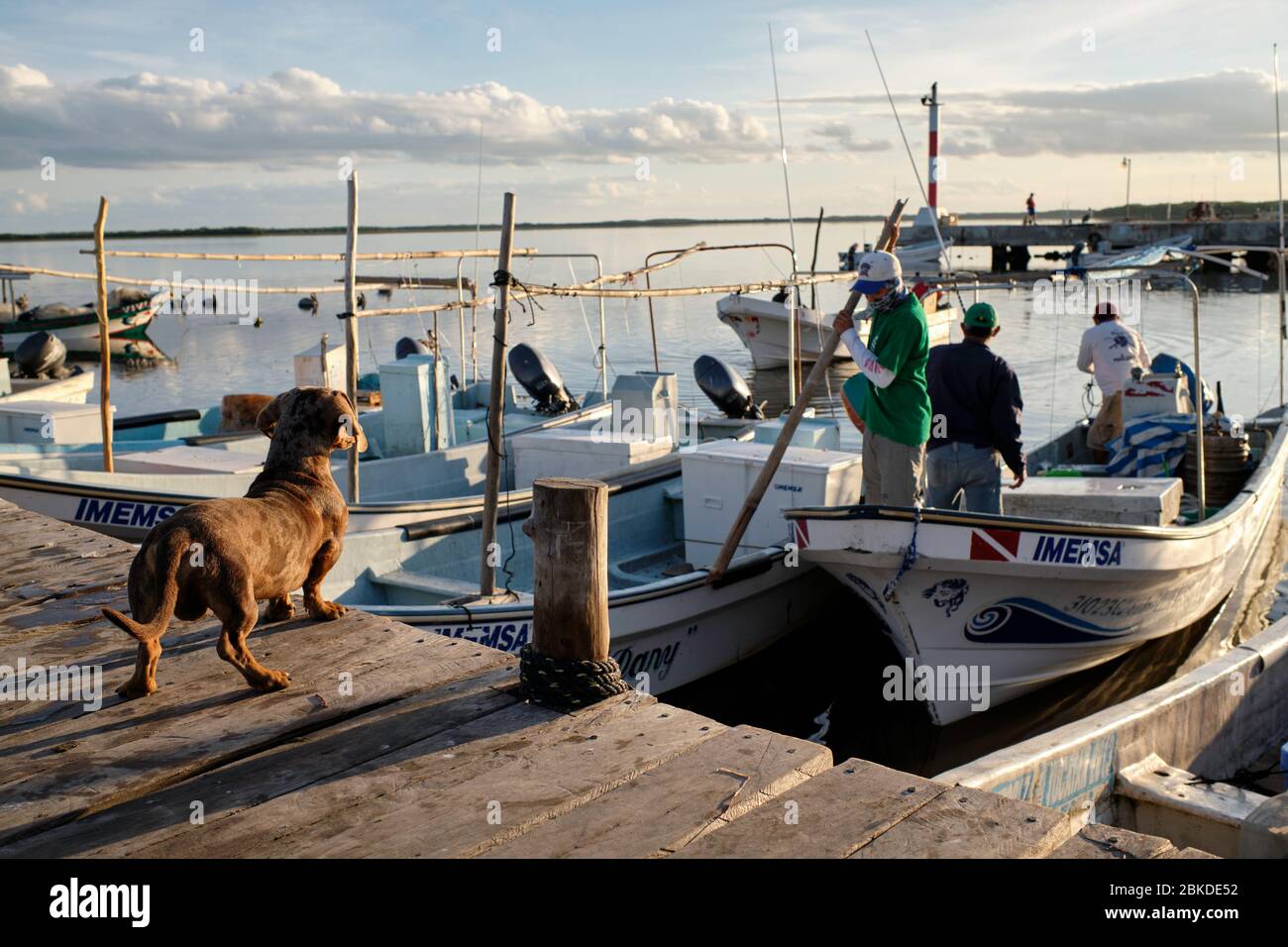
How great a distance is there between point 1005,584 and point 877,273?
8.78 feet

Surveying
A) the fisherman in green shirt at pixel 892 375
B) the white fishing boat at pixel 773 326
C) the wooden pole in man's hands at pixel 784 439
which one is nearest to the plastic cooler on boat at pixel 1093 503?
the fisherman in green shirt at pixel 892 375

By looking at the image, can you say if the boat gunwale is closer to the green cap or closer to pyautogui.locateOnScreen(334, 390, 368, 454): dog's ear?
the green cap

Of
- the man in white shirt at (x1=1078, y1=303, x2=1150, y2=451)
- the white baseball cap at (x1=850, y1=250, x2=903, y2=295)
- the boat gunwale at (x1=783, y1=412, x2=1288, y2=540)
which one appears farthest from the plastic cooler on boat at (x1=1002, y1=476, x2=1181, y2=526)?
the man in white shirt at (x1=1078, y1=303, x2=1150, y2=451)

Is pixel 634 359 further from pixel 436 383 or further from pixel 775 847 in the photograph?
pixel 775 847

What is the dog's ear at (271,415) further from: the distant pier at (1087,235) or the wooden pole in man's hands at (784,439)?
the distant pier at (1087,235)

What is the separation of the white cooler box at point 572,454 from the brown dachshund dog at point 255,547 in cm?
622

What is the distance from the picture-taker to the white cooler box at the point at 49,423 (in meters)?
12.6

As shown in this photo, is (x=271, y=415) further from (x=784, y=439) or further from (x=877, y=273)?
(x=784, y=439)

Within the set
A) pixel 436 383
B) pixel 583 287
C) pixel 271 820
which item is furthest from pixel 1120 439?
pixel 271 820

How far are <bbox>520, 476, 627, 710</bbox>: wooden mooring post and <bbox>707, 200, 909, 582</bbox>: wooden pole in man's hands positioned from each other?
433 cm

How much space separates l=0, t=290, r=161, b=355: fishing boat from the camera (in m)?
35.8

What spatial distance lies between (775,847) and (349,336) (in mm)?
7164

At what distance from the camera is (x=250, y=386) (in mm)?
33406
